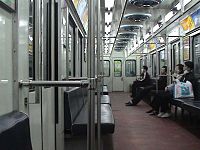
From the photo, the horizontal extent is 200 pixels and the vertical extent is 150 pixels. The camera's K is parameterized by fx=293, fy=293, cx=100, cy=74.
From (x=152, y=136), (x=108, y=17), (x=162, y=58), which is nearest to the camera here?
(x=152, y=136)

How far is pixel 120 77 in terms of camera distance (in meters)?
17.7

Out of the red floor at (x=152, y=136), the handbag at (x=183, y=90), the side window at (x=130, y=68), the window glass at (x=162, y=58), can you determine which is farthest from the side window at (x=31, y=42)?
the side window at (x=130, y=68)

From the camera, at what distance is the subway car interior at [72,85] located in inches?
54.2

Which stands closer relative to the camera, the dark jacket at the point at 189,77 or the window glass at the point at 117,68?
the dark jacket at the point at 189,77

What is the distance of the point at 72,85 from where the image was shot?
4.85ft

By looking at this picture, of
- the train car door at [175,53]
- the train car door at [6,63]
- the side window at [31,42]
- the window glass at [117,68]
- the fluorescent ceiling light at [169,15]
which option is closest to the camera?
the train car door at [6,63]

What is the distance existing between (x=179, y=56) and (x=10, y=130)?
7201mm

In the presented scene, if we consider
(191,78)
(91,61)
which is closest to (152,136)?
(191,78)

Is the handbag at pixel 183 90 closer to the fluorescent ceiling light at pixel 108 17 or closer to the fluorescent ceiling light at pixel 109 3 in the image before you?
the fluorescent ceiling light at pixel 109 3

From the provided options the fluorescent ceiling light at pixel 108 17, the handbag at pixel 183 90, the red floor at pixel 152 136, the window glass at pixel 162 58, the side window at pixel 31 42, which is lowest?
the red floor at pixel 152 136

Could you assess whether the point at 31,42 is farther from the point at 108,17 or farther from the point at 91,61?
the point at 108,17

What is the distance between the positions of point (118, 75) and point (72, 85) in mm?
16288

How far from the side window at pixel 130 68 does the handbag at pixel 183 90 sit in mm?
11215

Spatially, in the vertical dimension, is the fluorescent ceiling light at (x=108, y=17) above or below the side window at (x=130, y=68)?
above
